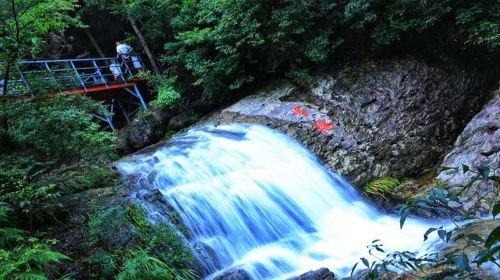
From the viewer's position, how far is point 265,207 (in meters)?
6.82

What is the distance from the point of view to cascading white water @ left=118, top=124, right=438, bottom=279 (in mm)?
5852

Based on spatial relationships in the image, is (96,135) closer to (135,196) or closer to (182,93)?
(135,196)

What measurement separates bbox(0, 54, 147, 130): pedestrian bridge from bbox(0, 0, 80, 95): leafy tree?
262 mm

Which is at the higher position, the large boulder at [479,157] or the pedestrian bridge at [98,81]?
the pedestrian bridge at [98,81]

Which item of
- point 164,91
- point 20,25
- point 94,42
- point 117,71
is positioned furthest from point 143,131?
point 94,42

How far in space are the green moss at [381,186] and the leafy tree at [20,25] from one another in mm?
6927

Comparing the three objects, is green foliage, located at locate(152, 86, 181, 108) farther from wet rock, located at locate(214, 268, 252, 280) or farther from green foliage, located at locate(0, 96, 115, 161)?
wet rock, located at locate(214, 268, 252, 280)

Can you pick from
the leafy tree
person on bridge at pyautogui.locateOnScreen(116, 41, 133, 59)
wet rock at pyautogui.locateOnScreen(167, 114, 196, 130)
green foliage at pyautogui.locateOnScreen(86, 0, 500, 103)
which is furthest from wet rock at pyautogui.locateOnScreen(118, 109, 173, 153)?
the leafy tree

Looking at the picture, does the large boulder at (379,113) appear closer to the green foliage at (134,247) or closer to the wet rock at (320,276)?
the wet rock at (320,276)

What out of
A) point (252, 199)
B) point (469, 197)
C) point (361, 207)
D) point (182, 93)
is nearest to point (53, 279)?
point (252, 199)

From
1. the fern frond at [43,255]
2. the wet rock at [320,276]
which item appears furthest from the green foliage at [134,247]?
the wet rock at [320,276]

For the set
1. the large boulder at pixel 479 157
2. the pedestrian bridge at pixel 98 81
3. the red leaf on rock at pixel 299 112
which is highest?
the pedestrian bridge at pixel 98 81

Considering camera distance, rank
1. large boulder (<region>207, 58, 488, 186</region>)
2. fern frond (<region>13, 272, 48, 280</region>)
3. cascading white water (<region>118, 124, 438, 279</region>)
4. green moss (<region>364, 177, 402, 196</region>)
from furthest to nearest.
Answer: large boulder (<region>207, 58, 488, 186</region>)
green moss (<region>364, 177, 402, 196</region>)
cascading white water (<region>118, 124, 438, 279</region>)
fern frond (<region>13, 272, 48, 280</region>)

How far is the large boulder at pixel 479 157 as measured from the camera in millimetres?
6316
